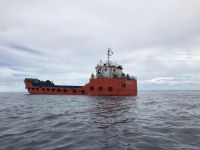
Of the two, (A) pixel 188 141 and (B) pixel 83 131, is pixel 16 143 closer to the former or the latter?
(B) pixel 83 131

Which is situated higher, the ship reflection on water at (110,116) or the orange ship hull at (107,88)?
the orange ship hull at (107,88)

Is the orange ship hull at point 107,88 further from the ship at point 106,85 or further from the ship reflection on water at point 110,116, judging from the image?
the ship reflection on water at point 110,116

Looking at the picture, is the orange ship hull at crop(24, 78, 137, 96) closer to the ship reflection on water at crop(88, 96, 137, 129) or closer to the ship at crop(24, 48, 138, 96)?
the ship at crop(24, 48, 138, 96)

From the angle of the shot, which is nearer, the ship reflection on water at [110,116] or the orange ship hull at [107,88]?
the ship reflection on water at [110,116]

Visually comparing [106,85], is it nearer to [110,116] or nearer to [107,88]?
[107,88]

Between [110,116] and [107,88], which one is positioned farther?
[107,88]

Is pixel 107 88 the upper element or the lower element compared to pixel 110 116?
upper

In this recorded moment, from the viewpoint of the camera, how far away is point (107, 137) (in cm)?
792

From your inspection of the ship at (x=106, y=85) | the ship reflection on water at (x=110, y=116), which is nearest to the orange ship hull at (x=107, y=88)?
the ship at (x=106, y=85)

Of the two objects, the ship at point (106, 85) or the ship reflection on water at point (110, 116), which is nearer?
the ship reflection on water at point (110, 116)

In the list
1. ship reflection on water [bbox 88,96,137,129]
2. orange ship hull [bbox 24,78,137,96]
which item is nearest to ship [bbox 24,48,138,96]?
orange ship hull [bbox 24,78,137,96]

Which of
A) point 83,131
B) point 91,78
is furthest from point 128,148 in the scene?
point 91,78

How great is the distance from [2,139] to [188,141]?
7.36m

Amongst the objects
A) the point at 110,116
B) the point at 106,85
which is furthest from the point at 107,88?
the point at 110,116
